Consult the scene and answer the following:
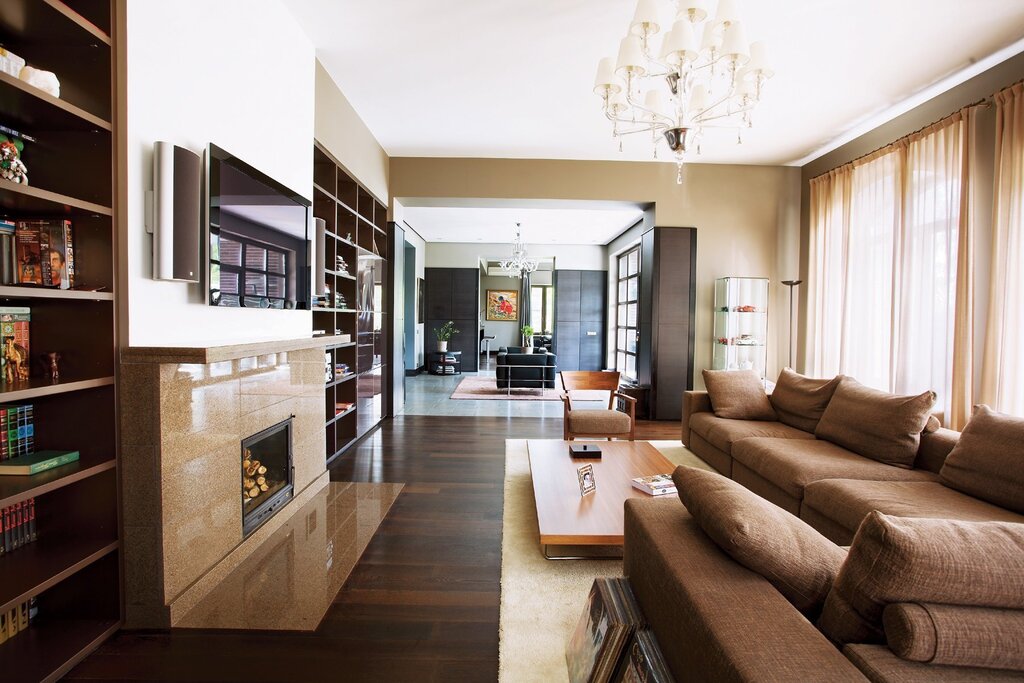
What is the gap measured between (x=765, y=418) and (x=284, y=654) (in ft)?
13.2

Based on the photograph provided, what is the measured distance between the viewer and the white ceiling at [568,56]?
322 cm

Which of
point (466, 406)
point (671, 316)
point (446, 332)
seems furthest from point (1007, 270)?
point (446, 332)

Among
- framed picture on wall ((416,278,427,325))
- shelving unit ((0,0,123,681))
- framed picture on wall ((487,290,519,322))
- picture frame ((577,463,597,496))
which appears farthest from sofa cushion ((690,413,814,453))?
framed picture on wall ((487,290,519,322))

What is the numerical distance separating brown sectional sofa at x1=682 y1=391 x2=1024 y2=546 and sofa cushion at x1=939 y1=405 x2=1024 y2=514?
6 cm

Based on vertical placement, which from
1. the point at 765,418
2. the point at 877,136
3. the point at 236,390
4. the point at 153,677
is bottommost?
the point at 153,677

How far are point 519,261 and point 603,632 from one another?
944cm

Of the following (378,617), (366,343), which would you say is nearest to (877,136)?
(366,343)

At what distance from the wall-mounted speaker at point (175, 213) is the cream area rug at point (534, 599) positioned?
6.69ft

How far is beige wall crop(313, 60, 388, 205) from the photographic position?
160 inches

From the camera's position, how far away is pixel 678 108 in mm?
2840

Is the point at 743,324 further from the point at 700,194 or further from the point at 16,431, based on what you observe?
the point at 16,431

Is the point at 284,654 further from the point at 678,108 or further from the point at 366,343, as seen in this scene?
the point at 366,343

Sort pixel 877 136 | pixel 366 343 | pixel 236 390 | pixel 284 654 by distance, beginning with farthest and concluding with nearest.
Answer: pixel 366 343, pixel 877 136, pixel 236 390, pixel 284 654

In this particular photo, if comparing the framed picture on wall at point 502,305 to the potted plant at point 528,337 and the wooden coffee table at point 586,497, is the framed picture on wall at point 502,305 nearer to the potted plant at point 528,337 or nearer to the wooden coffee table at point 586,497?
the potted plant at point 528,337
